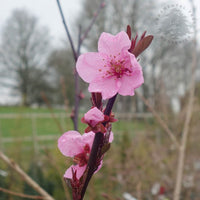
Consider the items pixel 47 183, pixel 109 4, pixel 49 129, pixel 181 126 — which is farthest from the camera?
pixel 49 129

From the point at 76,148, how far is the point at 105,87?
0.36 ft

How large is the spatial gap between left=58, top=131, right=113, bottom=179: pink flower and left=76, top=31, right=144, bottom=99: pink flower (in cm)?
8

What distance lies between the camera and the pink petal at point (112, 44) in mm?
310

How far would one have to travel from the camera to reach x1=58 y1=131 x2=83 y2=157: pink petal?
1.10 feet

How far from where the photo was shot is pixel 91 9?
52.8 inches

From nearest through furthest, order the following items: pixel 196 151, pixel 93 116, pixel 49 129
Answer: pixel 93 116 < pixel 196 151 < pixel 49 129

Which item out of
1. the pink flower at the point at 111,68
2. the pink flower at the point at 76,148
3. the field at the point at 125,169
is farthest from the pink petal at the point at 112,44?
the field at the point at 125,169

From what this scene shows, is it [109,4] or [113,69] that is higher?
[109,4]

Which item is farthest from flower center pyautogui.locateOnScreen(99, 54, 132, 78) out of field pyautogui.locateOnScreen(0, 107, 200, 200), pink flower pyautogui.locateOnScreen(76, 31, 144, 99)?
field pyautogui.locateOnScreen(0, 107, 200, 200)

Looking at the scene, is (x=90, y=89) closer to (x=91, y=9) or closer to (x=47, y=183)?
(x=91, y=9)

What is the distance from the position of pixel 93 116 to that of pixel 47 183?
6.29 ft

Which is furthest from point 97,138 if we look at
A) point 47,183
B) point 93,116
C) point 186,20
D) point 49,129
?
point 49,129

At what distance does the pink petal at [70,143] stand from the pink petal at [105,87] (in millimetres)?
77

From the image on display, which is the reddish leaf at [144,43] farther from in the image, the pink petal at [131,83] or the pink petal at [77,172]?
the pink petal at [77,172]
